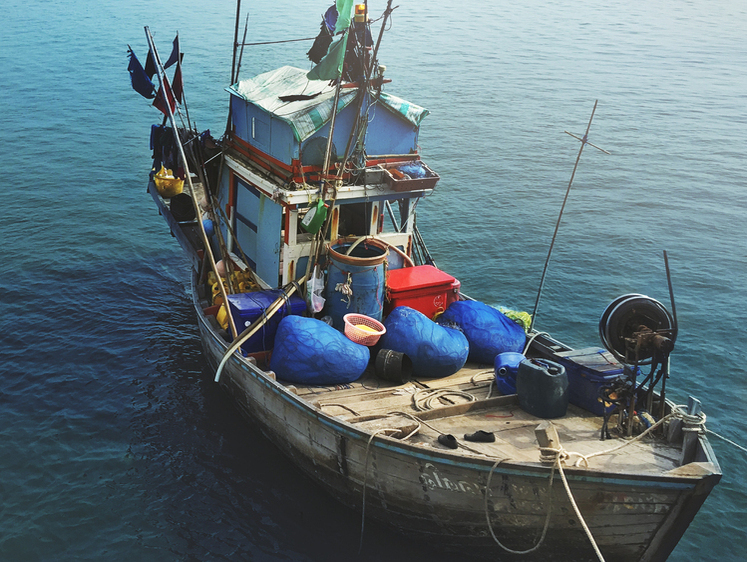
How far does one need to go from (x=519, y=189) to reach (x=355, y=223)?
52.8ft

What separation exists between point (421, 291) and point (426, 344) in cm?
149

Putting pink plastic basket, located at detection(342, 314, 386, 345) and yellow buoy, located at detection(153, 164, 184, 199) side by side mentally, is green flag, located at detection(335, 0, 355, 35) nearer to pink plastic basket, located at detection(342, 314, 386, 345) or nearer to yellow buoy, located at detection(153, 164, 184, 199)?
pink plastic basket, located at detection(342, 314, 386, 345)

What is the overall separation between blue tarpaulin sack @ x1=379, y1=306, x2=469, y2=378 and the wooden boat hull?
1.96 m

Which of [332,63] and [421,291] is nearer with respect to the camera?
[332,63]

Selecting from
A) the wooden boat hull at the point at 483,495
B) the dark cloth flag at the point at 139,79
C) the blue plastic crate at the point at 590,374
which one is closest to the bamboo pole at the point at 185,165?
the dark cloth flag at the point at 139,79

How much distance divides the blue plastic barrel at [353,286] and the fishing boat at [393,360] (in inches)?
1.3

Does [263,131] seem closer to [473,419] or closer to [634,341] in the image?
[473,419]

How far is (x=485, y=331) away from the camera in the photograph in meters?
11.8

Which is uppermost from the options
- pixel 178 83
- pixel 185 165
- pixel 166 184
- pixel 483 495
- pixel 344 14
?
pixel 344 14

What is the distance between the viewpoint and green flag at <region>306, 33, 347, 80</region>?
36.7 feet

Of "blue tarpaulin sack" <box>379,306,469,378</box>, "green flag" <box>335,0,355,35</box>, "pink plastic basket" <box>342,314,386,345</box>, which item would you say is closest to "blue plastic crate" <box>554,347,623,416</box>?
"blue tarpaulin sack" <box>379,306,469,378</box>

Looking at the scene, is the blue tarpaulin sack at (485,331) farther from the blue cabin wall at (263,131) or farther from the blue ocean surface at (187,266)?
the blue cabin wall at (263,131)

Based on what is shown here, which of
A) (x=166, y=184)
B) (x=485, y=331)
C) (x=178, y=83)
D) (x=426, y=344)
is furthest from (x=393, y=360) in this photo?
(x=166, y=184)

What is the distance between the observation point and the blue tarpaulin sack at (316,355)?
10922 millimetres
